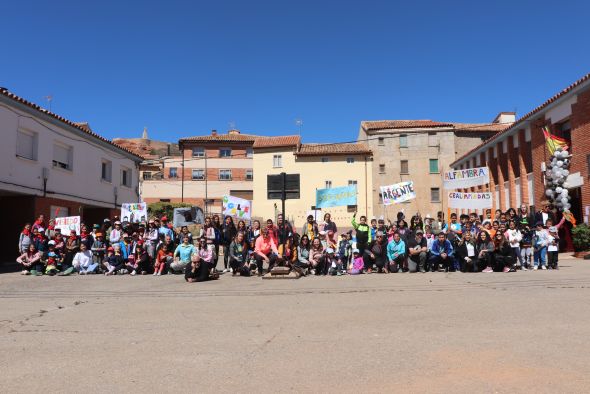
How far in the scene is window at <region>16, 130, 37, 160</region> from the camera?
62.8ft

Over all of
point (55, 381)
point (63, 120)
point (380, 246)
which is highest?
point (63, 120)

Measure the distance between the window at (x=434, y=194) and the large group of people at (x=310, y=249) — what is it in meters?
32.5

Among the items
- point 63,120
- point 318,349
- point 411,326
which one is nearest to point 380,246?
point 411,326

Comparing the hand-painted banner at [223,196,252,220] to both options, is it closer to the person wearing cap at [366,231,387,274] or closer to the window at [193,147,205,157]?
the person wearing cap at [366,231,387,274]

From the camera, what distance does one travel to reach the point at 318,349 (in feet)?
17.4

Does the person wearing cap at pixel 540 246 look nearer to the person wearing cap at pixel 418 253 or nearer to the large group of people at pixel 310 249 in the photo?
the large group of people at pixel 310 249

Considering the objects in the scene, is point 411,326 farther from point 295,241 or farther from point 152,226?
point 152,226

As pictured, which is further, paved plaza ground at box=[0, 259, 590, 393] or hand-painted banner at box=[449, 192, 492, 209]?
hand-painted banner at box=[449, 192, 492, 209]

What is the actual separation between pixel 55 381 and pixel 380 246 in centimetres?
1121

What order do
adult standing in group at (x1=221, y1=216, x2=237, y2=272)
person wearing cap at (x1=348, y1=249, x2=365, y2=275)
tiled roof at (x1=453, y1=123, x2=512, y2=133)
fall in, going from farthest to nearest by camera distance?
tiled roof at (x1=453, y1=123, x2=512, y2=133) → adult standing in group at (x1=221, y1=216, x2=237, y2=272) → person wearing cap at (x1=348, y1=249, x2=365, y2=275)

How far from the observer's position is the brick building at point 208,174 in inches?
2163

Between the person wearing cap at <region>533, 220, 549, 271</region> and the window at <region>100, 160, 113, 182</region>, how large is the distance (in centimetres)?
2120

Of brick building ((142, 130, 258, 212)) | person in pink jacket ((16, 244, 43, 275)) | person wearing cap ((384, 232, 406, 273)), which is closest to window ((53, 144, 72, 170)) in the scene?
person in pink jacket ((16, 244, 43, 275))

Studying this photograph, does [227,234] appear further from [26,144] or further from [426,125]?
[426,125]
